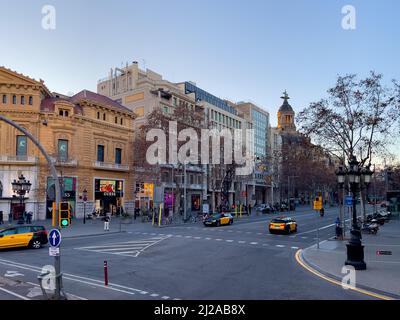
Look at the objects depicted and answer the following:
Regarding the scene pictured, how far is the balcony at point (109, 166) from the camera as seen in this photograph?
174 ft

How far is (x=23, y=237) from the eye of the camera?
74.6 feet

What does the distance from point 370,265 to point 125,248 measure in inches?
574

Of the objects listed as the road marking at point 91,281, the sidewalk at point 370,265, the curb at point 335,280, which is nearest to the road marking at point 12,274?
the road marking at point 91,281

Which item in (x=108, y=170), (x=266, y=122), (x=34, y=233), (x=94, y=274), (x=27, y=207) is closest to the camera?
(x=94, y=274)

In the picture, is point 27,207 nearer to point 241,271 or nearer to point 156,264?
point 156,264

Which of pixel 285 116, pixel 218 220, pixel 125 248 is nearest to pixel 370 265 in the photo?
pixel 125 248

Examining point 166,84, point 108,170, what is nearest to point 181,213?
point 108,170

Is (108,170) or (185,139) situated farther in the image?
(108,170)

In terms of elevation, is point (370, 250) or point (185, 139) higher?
point (185, 139)

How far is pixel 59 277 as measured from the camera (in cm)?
1087

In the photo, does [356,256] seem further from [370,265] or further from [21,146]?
[21,146]

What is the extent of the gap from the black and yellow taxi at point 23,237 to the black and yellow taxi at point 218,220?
18944mm
